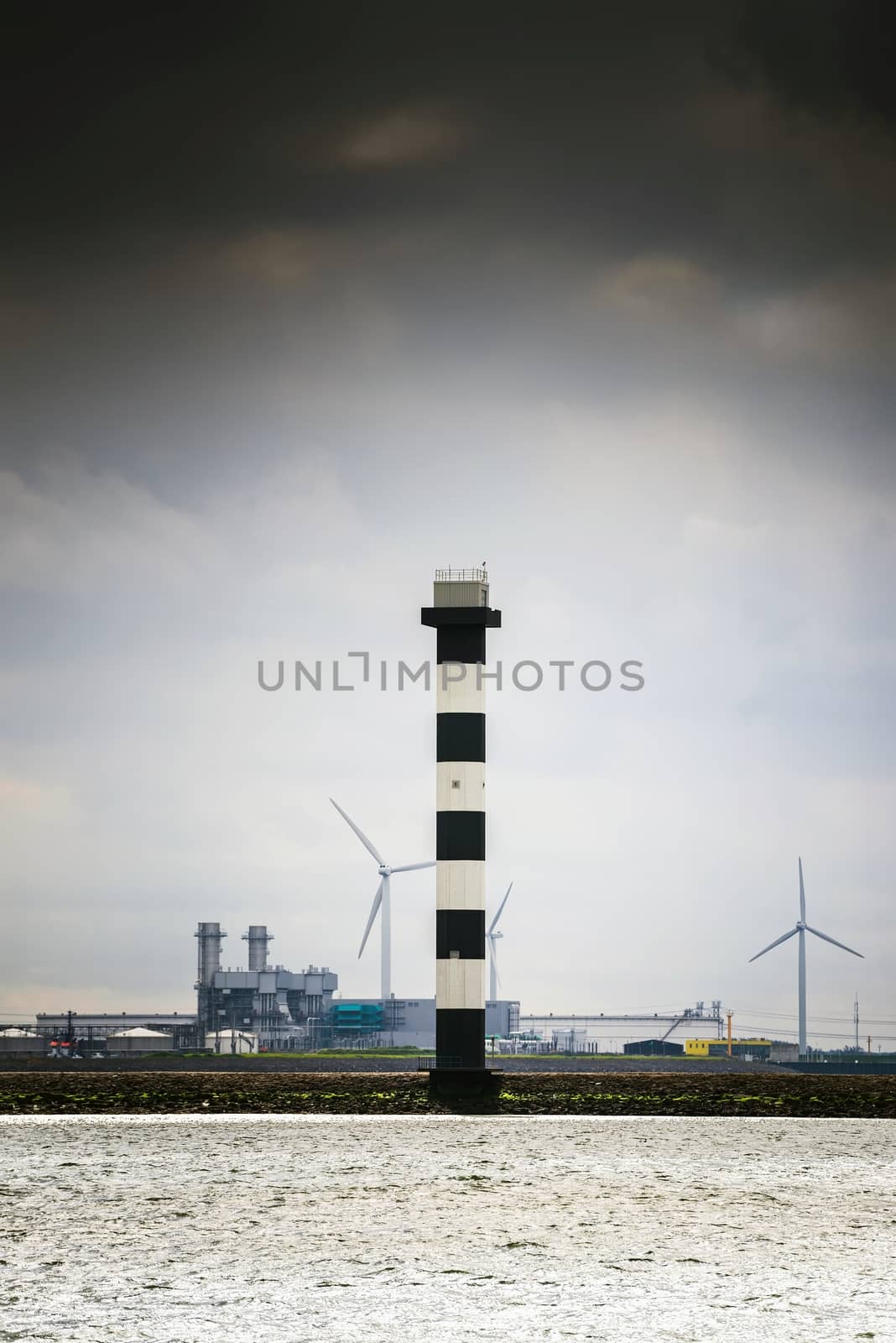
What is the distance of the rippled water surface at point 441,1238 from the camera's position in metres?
12.0

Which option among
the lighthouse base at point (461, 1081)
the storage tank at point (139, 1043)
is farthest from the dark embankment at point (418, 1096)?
the storage tank at point (139, 1043)

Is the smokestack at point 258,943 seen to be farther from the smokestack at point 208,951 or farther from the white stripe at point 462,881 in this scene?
the white stripe at point 462,881

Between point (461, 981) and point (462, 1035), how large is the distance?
1.47 meters

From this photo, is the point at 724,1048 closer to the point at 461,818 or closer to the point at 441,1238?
the point at 461,818

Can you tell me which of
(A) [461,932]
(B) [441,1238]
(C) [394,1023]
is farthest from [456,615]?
(C) [394,1023]

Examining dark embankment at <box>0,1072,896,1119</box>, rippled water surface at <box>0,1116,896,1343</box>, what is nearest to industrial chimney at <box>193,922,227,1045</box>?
dark embankment at <box>0,1072,896,1119</box>

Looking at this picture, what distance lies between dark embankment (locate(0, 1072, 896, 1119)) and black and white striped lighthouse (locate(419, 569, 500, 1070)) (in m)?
2.09

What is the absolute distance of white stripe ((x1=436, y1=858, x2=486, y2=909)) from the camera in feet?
136

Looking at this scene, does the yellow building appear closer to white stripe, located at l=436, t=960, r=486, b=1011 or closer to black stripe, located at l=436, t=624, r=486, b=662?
white stripe, located at l=436, t=960, r=486, b=1011

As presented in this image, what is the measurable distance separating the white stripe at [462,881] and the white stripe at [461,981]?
5.44 ft

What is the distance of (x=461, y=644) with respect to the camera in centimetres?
4194

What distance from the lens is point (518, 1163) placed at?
23094mm

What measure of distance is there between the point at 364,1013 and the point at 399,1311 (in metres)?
143

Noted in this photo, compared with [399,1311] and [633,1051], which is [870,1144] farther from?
[633,1051]
